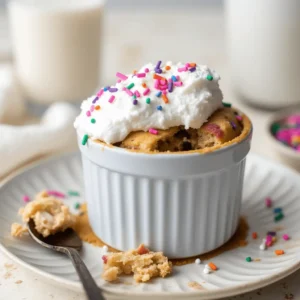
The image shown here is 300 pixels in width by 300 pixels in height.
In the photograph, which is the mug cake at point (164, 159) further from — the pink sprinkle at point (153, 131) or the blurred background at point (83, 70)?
the blurred background at point (83, 70)

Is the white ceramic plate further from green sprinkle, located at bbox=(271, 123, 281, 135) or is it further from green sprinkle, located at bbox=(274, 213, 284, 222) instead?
green sprinkle, located at bbox=(271, 123, 281, 135)

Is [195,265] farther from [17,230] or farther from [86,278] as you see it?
[17,230]

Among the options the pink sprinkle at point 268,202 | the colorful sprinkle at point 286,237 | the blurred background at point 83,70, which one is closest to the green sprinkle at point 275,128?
the blurred background at point 83,70

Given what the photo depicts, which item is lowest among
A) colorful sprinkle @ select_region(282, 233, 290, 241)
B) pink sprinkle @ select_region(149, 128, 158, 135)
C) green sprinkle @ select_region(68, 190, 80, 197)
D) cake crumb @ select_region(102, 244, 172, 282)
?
green sprinkle @ select_region(68, 190, 80, 197)

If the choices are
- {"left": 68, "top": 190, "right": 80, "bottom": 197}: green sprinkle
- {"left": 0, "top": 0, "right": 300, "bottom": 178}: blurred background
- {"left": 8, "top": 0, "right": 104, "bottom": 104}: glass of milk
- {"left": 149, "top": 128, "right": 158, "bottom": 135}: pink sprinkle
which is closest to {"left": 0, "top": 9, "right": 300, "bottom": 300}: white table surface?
{"left": 0, "top": 0, "right": 300, "bottom": 178}: blurred background

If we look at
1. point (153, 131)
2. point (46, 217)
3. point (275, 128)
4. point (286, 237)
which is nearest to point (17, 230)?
point (46, 217)

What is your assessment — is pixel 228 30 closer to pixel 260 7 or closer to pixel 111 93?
pixel 260 7
